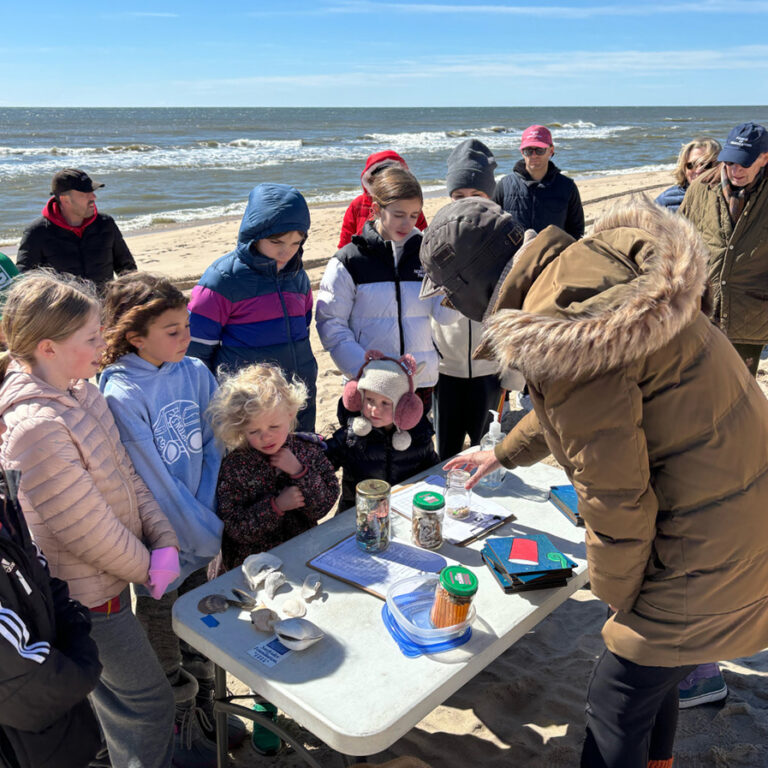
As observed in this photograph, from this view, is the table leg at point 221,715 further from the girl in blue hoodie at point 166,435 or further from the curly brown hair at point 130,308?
the curly brown hair at point 130,308

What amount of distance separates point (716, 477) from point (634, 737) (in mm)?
736

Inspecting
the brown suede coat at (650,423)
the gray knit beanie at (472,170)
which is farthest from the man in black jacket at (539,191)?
the brown suede coat at (650,423)

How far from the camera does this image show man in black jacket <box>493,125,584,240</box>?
481cm

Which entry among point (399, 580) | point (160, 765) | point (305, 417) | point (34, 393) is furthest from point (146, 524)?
point (305, 417)

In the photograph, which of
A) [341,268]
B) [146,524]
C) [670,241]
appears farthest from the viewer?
[341,268]

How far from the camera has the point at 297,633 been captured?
163 centimetres

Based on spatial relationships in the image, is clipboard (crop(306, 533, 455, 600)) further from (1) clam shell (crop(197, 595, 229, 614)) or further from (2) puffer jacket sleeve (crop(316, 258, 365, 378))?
(2) puffer jacket sleeve (crop(316, 258, 365, 378))

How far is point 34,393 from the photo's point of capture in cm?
186

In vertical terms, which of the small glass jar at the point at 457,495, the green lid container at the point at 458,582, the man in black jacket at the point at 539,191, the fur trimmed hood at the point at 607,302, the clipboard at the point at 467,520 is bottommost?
the clipboard at the point at 467,520

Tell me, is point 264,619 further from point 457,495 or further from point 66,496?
point 457,495

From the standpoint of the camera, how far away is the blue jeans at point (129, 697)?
1.92m

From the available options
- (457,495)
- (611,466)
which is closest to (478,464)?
(457,495)

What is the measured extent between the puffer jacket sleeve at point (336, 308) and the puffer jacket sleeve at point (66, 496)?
132 centimetres

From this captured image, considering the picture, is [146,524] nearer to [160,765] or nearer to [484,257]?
[160,765]
